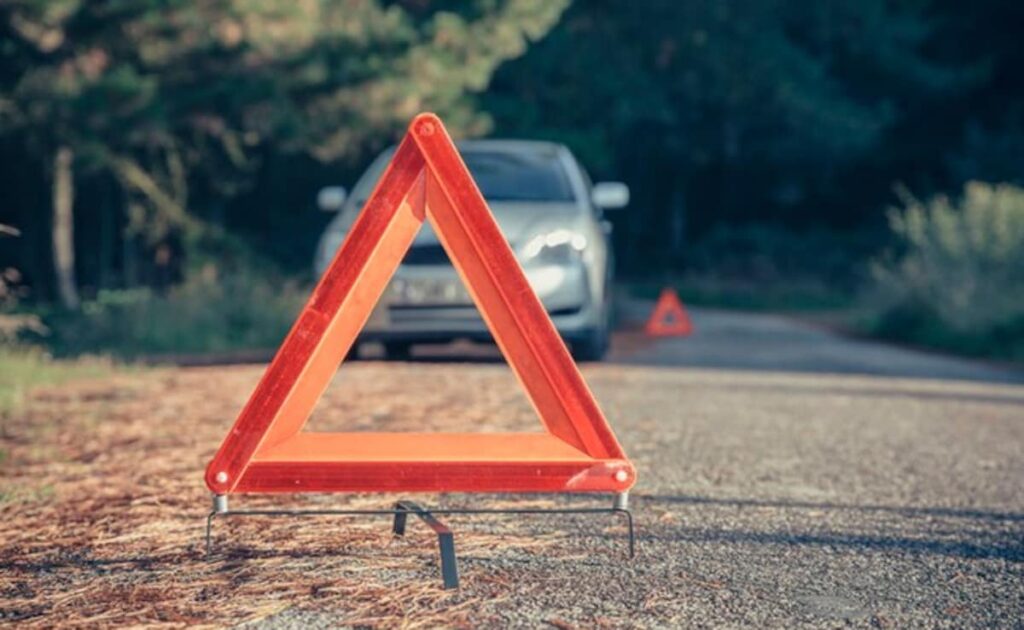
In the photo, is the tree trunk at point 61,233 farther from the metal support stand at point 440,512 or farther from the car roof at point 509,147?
the metal support stand at point 440,512

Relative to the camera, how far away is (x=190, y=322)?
13.7m

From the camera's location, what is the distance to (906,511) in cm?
479

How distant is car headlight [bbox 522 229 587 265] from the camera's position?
9.20 m

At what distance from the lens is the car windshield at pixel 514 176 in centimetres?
988

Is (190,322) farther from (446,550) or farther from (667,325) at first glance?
(446,550)

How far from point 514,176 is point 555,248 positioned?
1.16m

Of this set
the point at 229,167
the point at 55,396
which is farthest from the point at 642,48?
the point at 55,396

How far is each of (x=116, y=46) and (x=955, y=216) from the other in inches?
447

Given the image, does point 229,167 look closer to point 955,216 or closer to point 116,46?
point 116,46

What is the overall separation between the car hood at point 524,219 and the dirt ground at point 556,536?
1938 millimetres

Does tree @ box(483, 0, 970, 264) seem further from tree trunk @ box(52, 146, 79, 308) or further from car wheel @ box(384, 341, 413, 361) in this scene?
car wheel @ box(384, 341, 413, 361)

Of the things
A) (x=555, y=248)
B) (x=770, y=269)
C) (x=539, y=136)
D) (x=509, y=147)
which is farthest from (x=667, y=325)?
(x=770, y=269)

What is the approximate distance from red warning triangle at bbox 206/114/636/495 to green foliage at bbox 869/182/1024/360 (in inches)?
497

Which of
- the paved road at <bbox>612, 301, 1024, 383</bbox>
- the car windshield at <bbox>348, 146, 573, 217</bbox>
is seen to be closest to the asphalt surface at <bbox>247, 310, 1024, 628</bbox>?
the car windshield at <bbox>348, 146, 573, 217</bbox>
